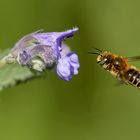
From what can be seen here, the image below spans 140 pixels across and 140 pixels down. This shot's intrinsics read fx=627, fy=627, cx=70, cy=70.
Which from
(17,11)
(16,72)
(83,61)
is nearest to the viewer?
(16,72)

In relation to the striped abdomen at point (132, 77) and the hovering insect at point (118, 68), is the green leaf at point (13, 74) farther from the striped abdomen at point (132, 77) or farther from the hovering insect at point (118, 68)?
the striped abdomen at point (132, 77)

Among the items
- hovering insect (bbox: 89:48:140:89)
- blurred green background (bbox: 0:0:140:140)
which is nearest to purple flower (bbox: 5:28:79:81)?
hovering insect (bbox: 89:48:140:89)

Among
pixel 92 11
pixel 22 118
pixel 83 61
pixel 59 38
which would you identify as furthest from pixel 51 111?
pixel 59 38

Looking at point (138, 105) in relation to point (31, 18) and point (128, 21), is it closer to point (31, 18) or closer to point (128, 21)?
point (128, 21)

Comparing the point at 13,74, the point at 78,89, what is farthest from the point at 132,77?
the point at 78,89

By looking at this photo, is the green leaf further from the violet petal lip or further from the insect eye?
the insect eye

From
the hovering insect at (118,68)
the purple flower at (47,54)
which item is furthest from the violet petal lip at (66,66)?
the hovering insect at (118,68)
